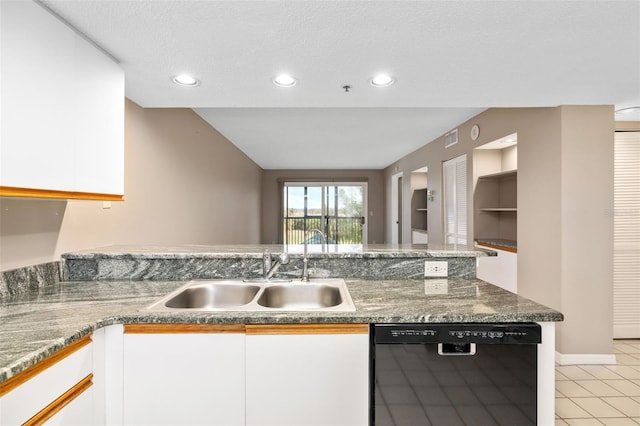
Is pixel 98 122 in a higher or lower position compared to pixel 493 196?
higher

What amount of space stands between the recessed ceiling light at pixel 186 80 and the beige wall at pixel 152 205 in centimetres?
59

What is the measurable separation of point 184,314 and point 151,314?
5.3 inches

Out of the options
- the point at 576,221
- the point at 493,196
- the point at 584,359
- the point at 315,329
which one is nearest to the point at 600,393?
the point at 584,359

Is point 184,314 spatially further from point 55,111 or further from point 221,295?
point 55,111

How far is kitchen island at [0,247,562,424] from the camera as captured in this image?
1.14 meters

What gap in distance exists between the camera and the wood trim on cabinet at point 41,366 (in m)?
0.95

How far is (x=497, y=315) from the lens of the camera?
4.66 feet

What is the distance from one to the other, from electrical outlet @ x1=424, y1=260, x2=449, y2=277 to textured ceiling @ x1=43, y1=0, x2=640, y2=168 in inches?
45.5

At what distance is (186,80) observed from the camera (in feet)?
7.29

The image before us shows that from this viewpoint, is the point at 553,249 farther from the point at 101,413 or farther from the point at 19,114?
the point at 19,114

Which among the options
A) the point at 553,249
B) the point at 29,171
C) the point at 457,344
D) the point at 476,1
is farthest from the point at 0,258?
the point at 553,249

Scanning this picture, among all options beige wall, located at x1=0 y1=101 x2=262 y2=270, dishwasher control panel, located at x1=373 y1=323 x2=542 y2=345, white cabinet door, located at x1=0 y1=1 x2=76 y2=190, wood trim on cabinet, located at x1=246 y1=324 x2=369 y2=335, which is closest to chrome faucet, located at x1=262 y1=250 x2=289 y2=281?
wood trim on cabinet, located at x1=246 y1=324 x2=369 y2=335

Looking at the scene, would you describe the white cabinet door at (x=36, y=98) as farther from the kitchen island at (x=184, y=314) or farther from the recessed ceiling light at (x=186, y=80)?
the recessed ceiling light at (x=186, y=80)

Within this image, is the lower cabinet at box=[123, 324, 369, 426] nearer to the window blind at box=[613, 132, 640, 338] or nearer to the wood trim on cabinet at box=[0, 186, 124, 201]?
the wood trim on cabinet at box=[0, 186, 124, 201]
